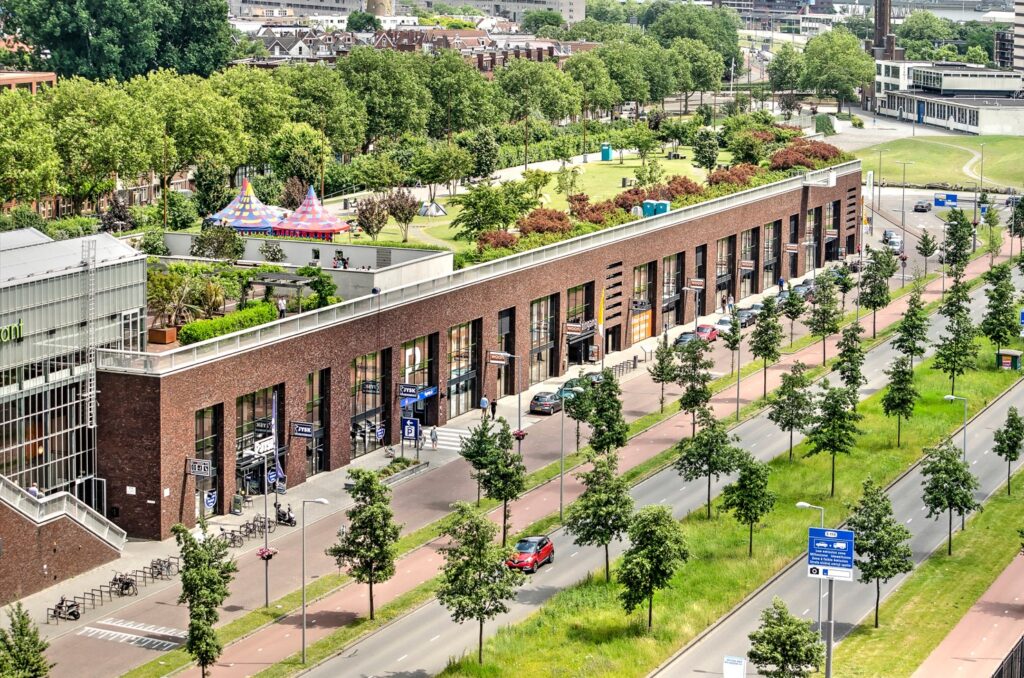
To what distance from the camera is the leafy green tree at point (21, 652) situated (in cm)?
5928

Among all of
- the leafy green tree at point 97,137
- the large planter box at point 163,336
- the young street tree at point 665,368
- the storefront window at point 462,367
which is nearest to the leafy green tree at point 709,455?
the young street tree at point 665,368

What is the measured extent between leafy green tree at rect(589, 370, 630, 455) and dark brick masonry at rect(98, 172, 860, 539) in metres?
13.5

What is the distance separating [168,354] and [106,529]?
28.5 ft

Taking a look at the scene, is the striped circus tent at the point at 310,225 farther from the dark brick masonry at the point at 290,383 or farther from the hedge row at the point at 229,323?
the hedge row at the point at 229,323

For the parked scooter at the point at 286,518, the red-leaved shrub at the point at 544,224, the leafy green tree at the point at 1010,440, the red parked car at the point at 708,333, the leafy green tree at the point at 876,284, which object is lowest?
the parked scooter at the point at 286,518

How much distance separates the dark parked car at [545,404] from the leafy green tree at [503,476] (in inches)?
1011

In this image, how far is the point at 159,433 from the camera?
82000mm

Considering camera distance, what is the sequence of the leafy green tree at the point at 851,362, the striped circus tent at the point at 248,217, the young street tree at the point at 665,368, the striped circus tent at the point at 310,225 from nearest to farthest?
the young street tree at the point at 665,368 → the leafy green tree at the point at 851,362 → the striped circus tent at the point at 248,217 → the striped circus tent at the point at 310,225

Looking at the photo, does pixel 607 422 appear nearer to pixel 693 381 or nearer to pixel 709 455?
pixel 709 455

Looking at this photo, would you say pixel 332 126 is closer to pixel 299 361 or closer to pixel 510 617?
pixel 299 361

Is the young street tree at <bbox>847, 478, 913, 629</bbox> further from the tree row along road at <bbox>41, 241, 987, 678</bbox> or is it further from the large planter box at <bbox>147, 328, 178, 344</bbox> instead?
the large planter box at <bbox>147, 328, 178, 344</bbox>

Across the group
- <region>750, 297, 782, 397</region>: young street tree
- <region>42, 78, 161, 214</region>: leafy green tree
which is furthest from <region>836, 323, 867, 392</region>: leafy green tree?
<region>42, 78, 161, 214</region>: leafy green tree

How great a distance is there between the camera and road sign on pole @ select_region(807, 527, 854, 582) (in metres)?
65.6

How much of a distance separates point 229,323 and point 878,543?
120ft
